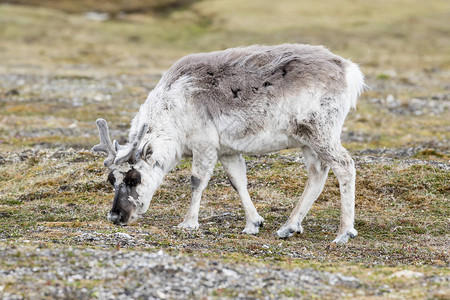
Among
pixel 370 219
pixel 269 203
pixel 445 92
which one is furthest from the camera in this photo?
pixel 445 92

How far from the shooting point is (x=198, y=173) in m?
13.6

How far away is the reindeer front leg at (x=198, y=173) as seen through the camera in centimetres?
1346

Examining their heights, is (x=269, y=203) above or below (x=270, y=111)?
below

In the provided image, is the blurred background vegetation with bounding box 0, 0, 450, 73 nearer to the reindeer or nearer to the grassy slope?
the grassy slope

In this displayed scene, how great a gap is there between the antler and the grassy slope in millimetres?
1478

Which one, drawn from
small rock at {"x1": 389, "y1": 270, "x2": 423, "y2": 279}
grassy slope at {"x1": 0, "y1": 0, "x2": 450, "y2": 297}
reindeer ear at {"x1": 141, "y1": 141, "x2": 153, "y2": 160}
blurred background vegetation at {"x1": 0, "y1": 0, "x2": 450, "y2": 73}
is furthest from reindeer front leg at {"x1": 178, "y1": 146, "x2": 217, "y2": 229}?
blurred background vegetation at {"x1": 0, "y1": 0, "x2": 450, "y2": 73}

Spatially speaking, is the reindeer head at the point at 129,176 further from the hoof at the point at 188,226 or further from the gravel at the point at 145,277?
the gravel at the point at 145,277

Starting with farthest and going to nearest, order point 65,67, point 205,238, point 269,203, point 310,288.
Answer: point 65,67 → point 269,203 → point 205,238 → point 310,288

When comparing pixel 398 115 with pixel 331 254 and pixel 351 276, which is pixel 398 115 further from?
pixel 351 276

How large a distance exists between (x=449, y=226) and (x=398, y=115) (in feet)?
63.6

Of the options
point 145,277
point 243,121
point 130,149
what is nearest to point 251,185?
point 243,121

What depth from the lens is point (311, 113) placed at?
12.8 metres

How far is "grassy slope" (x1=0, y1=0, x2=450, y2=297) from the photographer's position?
11.8m

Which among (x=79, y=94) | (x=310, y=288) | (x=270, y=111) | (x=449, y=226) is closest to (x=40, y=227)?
(x=270, y=111)
